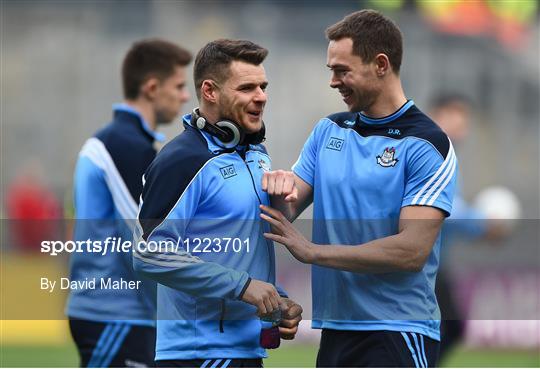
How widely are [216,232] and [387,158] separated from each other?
0.79 m

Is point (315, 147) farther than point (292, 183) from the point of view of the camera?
Yes

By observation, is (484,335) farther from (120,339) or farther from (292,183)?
(292,183)

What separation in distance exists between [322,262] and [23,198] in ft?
46.6

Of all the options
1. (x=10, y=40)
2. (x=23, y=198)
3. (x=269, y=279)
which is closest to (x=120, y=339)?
(x=269, y=279)

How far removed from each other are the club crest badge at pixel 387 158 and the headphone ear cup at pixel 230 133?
0.60 m

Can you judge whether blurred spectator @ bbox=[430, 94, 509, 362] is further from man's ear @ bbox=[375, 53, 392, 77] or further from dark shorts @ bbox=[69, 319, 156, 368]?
man's ear @ bbox=[375, 53, 392, 77]

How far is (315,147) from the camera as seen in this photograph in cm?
504

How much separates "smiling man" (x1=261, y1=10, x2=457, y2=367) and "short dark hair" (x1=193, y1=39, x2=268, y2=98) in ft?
1.20

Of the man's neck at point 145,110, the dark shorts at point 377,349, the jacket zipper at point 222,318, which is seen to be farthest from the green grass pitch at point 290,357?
the jacket zipper at point 222,318

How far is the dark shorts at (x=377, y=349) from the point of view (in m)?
4.77

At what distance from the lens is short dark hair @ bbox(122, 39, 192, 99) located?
22.4ft

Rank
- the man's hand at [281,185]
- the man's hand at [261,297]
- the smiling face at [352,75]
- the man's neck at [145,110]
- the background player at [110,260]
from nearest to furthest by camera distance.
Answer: the man's hand at [261,297] → the man's hand at [281,185] → the smiling face at [352,75] → the background player at [110,260] → the man's neck at [145,110]

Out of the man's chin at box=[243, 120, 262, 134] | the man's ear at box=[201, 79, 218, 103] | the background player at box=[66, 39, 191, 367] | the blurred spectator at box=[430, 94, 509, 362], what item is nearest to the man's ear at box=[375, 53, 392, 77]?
the man's chin at box=[243, 120, 262, 134]

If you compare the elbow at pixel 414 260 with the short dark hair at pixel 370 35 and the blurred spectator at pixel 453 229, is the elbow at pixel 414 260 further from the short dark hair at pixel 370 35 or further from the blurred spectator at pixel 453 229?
the blurred spectator at pixel 453 229
